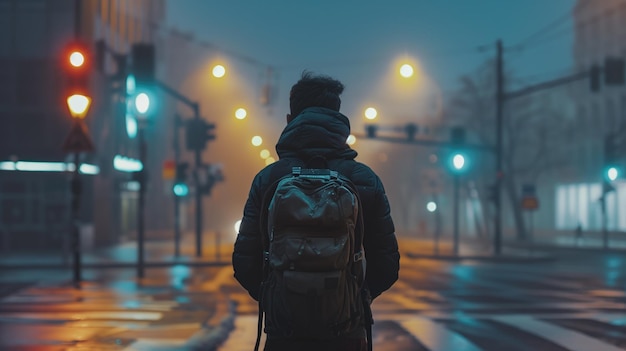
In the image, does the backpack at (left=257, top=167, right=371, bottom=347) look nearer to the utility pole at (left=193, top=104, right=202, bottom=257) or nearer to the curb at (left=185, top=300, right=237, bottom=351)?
the curb at (left=185, top=300, right=237, bottom=351)

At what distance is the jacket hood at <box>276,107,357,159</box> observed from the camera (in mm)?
3861

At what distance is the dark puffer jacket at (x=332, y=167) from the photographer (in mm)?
3834

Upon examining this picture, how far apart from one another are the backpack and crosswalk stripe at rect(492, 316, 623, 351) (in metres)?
6.53

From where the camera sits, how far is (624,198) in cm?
5653

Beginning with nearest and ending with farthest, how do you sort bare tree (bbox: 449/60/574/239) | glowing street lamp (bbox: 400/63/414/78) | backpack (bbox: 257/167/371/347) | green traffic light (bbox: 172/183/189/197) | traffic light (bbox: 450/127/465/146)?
1. backpack (bbox: 257/167/371/347)
2. glowing street lamp (bbox: 400/63/414/78)
3. green traffic light (bbox: 172/183/189/197)
4. traffic light (bbox: 450/127/465/146)
5. bare tree (bbox: 449/60/574/239)

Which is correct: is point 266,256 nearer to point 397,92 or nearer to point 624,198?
point 397,92

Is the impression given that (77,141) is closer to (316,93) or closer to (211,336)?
(211,336)

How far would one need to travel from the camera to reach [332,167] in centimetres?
386

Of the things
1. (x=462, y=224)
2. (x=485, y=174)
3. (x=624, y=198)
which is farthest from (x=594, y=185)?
(x=462, y=224)

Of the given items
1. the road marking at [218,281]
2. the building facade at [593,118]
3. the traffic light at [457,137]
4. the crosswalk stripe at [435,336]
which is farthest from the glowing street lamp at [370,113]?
the building facade at [593,118]

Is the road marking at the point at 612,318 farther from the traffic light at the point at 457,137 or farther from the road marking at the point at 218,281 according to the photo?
the traffic light at the point at 457,137

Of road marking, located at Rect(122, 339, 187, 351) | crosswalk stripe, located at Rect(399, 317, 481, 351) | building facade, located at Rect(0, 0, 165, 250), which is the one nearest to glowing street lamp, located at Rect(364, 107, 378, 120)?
building facade, located at Rect(0, 0, 165, 250)

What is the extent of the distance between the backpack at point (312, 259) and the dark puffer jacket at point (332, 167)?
0.71 ft

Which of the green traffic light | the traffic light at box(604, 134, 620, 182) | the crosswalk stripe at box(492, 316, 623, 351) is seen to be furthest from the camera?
the traffic light at box(604, 134, 620, 182)
